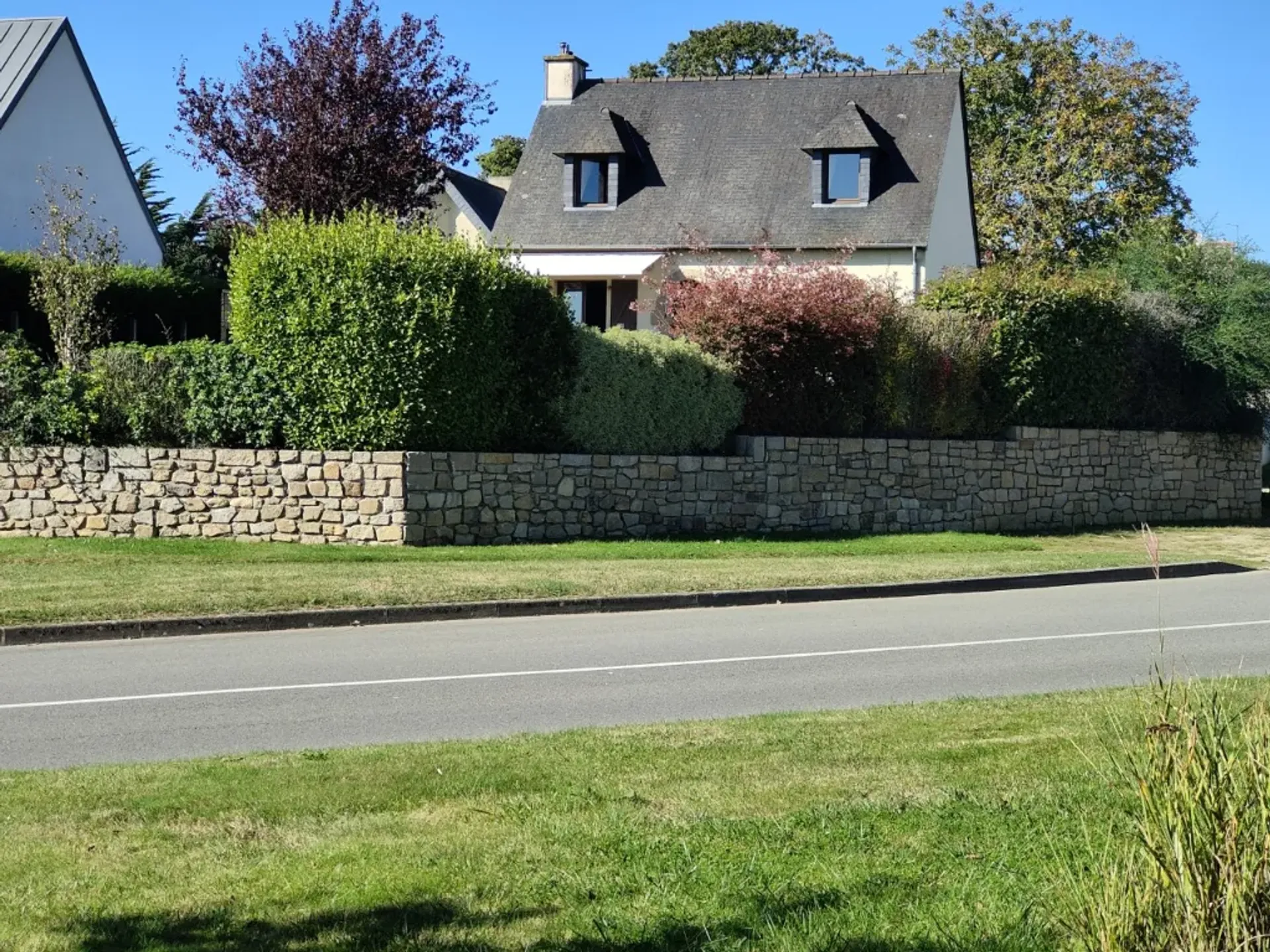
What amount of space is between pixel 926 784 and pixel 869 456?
17.6m

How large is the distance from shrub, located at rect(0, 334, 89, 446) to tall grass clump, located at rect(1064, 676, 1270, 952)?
712 inches

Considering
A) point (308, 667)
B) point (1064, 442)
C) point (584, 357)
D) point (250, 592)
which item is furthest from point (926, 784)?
point (1064, 442)

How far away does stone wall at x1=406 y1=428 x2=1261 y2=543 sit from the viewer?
813 inches

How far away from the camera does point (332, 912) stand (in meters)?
5.02

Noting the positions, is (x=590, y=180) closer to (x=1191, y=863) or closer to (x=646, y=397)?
(x=646, y=397)

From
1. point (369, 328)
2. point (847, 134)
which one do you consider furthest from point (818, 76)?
point (369, 328)

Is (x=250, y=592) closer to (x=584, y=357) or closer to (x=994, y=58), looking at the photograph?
(x=584, y=357)

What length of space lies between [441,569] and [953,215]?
24115 millimetres

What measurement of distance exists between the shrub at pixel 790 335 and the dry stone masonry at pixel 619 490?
2.39ft

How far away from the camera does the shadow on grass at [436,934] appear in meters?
4.61

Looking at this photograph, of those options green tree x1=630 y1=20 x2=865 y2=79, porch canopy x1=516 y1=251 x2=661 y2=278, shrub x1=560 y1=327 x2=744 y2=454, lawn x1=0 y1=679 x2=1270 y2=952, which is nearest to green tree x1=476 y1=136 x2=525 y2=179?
green tree x1=630 y1=20 x2=865 y2=79

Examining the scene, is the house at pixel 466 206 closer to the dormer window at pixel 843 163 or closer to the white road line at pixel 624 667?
the dormer window at pixel 843 163

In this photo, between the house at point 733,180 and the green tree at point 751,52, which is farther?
the green tree at point 751,52

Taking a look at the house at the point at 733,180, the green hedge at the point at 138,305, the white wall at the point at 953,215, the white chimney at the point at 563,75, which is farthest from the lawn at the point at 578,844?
the white chimney at the point at 563,75
